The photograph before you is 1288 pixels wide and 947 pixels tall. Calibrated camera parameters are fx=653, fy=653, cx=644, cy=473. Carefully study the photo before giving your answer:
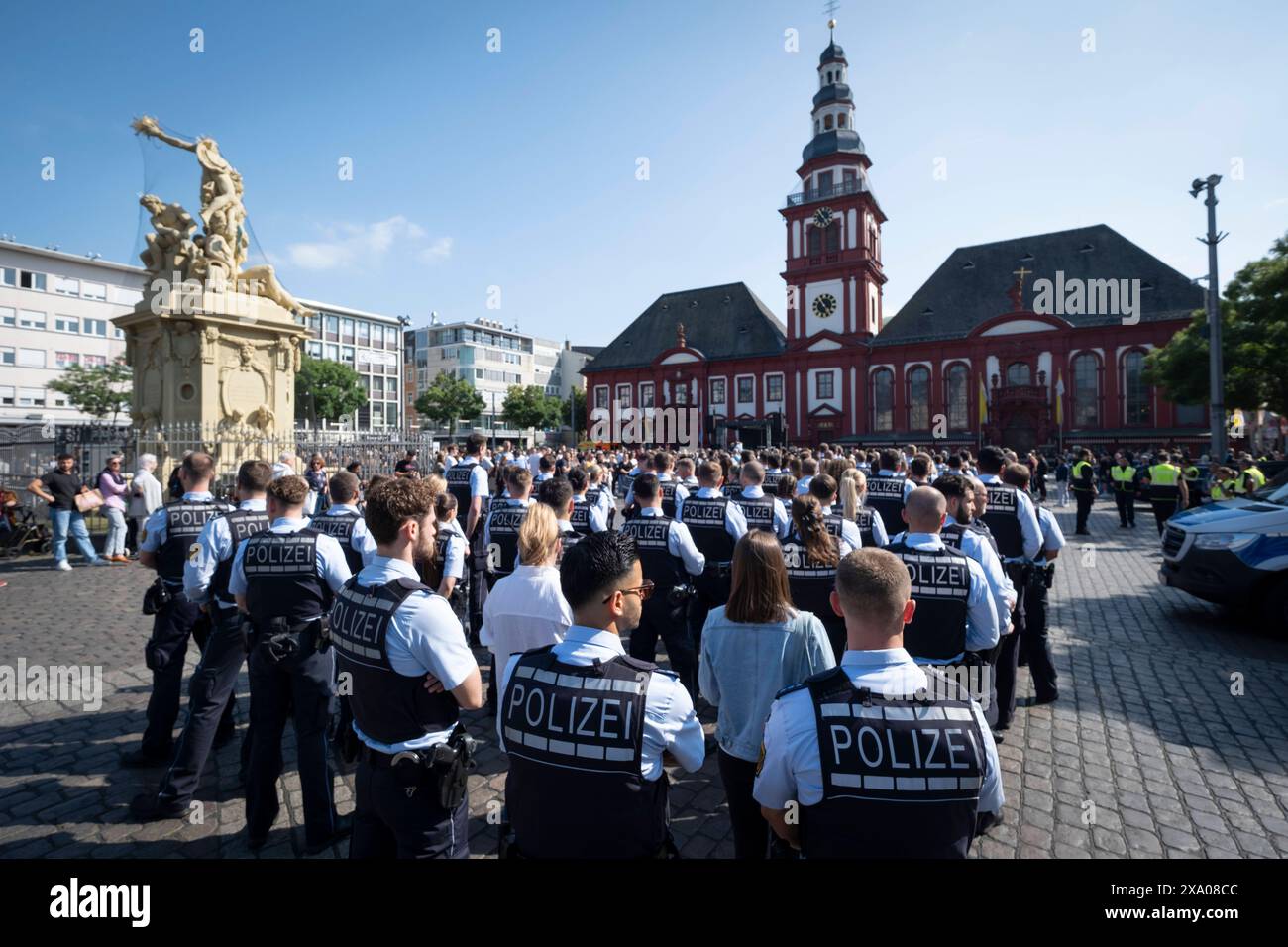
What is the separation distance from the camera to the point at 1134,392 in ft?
Answer: 134

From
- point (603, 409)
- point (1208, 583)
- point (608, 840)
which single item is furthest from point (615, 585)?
point (603, 409)

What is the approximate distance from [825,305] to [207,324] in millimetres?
42797

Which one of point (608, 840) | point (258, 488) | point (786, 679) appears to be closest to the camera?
point (608, 840)

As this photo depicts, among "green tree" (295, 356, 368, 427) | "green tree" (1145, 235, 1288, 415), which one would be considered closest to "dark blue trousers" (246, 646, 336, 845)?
"green tree" (1145, 235, 1288, 415)

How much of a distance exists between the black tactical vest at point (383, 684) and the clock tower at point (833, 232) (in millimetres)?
49263

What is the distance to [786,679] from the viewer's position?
3.05 meters

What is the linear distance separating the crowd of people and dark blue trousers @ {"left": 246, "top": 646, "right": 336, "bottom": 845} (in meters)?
0.01

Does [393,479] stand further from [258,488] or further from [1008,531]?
[1008,531]

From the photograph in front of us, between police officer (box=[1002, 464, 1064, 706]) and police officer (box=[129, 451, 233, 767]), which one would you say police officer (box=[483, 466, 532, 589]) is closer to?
police officer (box=[129, 451, 233, 767])

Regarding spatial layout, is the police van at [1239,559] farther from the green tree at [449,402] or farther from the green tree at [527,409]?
the green tree at [527,409]

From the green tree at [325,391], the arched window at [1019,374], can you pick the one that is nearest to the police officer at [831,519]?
the arched window at [1019,374]

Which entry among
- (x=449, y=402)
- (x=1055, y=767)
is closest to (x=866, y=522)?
(x=1055, y=767)

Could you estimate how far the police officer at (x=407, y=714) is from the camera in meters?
2.65
